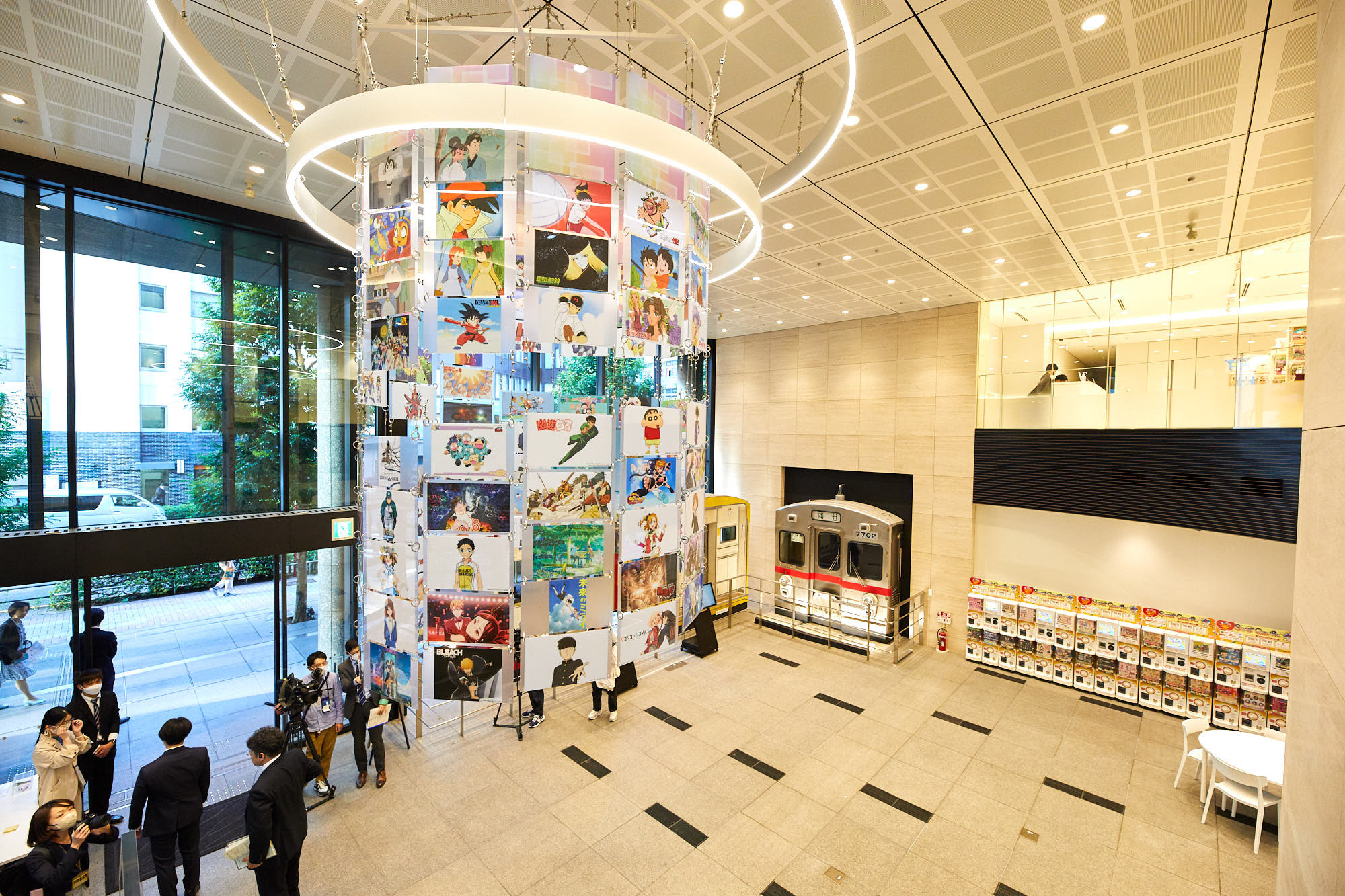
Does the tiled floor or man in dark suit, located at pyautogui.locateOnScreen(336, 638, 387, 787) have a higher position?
man in dark suit, located at pyautogui.locateOnScreen(336, 638, 387, 787)

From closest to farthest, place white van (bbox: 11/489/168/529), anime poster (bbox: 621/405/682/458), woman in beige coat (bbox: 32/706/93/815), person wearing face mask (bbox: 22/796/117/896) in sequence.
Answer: anime poster (bbox: 621/405/682/458) < person wearing face mask (bbox: 22/796/117/896) < woman in beige coat (bbox: 32/706/93/815) < white van (bbox: 11/489/168/529)

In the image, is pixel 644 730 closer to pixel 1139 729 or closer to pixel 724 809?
pixel 724 809

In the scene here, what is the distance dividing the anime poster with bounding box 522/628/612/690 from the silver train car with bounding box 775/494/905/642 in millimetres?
8562

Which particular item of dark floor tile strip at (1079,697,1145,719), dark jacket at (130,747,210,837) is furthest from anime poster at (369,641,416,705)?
dark floor tile strip at (1079,697,1145,719)

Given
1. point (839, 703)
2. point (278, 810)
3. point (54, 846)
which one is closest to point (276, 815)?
point (278, 810)

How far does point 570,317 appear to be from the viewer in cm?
251

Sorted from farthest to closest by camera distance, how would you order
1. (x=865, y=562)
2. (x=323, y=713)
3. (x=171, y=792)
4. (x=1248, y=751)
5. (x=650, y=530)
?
(x=865, y=562)
(x=323, y=713)
(x=1248, y=751)
(x=171, y=792)
(x=650, y=530)

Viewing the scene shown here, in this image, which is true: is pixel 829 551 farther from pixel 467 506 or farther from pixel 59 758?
pixel 59 758

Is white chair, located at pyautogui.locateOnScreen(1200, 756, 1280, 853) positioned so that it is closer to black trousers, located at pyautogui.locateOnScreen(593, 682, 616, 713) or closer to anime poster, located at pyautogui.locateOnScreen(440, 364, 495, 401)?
black trousers, located at pyautogui.locateOnScreen(593, 682, 616, 713)

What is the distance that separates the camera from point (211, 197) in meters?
6.46

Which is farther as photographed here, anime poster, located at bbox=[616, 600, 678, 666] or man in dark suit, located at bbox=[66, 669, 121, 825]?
man in dark suit, located at bbox=[66, 669, 121, 825]

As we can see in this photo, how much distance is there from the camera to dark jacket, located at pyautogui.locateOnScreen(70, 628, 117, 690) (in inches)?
228

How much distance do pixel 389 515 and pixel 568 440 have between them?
3.18 ft

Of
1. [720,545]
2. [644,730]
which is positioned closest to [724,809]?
[644,730]
